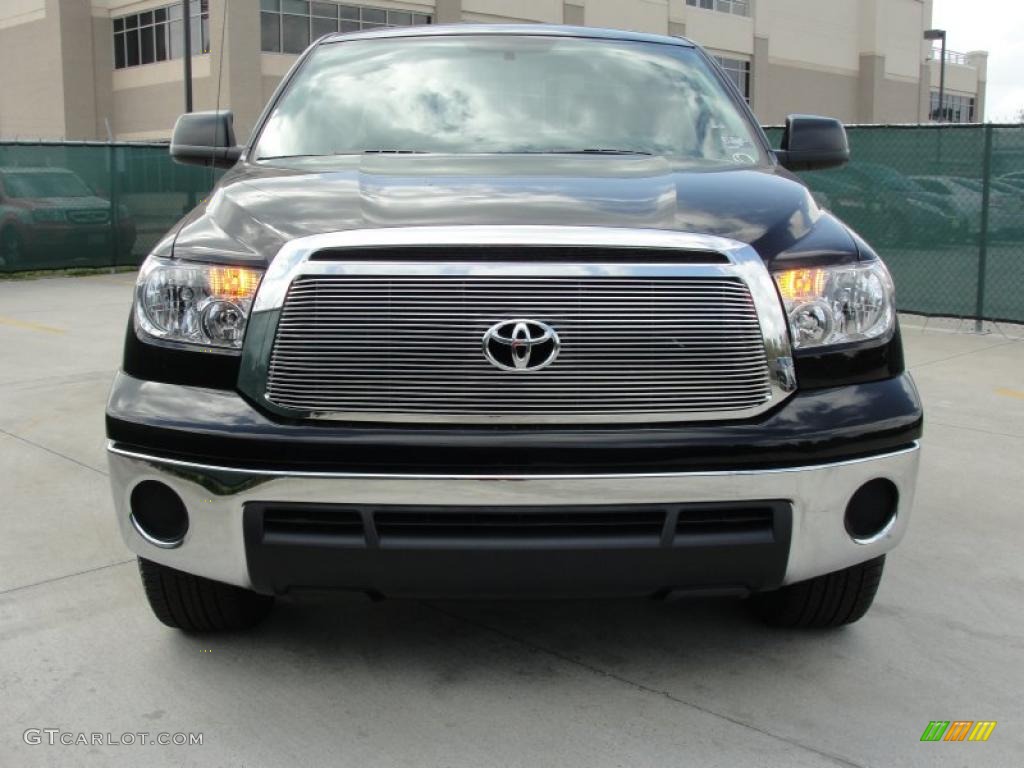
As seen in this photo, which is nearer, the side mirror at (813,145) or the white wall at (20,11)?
the side mirror at (813,145)

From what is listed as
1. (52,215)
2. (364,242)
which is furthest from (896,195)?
(52,215)

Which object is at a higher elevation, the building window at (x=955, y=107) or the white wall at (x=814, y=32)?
the white wall at (x=814, y=32)

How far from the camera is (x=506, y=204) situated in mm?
3049

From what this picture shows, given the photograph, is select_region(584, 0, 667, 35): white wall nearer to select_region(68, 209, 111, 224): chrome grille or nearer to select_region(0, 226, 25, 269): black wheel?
select_region(68, 209, 111, 224): chrome grille

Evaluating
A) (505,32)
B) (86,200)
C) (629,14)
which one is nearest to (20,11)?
(629,14)

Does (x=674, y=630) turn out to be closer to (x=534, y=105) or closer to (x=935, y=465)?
(x=534, y=105)

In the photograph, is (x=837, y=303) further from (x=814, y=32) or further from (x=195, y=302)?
(x=814, y=32)

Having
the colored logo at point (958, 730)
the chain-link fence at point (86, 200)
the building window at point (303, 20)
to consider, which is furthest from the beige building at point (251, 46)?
the colored logo at point (958, 730)

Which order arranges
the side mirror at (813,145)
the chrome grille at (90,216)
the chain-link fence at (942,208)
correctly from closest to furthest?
the side mirror at (813,145) → the chain-link fence at (942,208) → the chrome grille at (90,216)

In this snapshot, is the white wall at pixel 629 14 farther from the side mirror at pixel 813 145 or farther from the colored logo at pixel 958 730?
the colored logo at pixel 958 730

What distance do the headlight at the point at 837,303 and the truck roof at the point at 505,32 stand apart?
1928 millimetres

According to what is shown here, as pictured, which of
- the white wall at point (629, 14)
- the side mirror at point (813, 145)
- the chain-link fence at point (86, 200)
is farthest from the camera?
the white wall at point (629, 14)

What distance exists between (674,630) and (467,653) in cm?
67

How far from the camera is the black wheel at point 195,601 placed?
3.38 m
